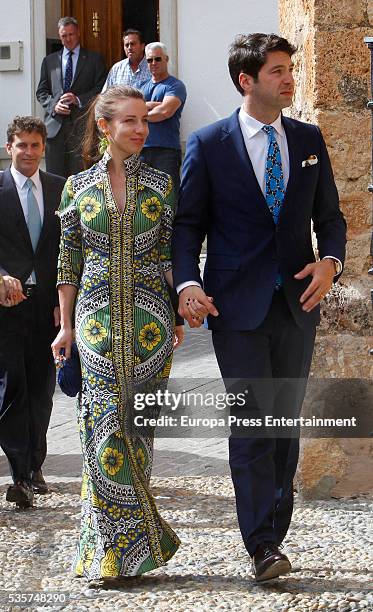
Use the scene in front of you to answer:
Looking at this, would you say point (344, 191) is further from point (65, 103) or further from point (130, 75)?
point (65, 103)

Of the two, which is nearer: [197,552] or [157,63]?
[197,552]

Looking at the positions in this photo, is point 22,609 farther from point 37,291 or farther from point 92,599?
point 37,291

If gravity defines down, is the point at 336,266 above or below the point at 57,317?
above

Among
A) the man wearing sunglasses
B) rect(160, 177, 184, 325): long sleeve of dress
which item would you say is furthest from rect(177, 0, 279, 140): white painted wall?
Result: rect(160, 177, 184, 325): long sleeve of dress

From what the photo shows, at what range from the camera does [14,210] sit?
22.6ft

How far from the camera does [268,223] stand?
516cm

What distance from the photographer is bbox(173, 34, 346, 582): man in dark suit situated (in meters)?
5.10

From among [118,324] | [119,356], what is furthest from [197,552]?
[118,324]

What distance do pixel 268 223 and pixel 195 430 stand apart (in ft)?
10.1

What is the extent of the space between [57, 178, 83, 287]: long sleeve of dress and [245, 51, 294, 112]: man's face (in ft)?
2.61

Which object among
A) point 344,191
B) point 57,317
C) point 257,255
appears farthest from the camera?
point 57,317

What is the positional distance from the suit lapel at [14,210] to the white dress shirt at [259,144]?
189 cm

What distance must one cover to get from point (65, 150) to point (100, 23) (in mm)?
2483

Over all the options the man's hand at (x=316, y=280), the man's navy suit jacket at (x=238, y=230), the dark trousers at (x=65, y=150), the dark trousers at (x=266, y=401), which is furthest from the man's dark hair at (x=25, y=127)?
the dark trousers at (x=65, y=150)
